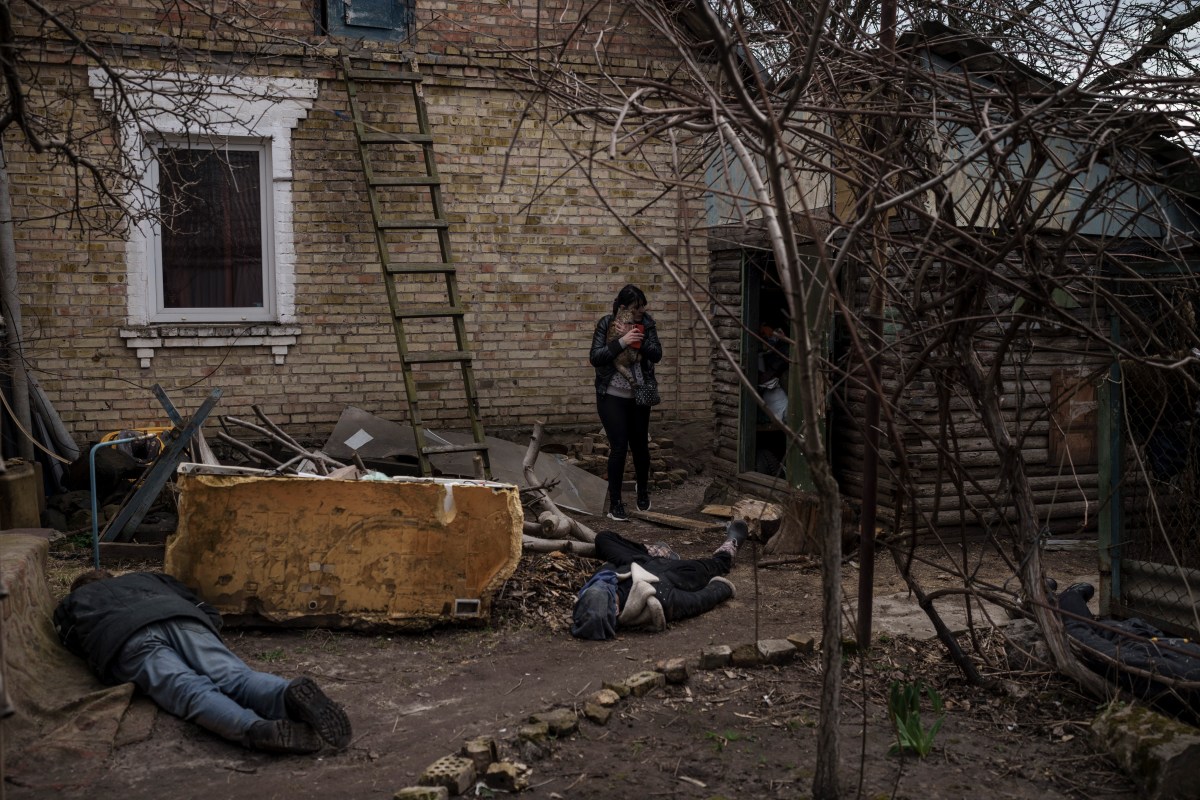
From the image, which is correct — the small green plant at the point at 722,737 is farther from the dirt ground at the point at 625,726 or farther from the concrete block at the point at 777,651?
the concrete block at the point at 777,651

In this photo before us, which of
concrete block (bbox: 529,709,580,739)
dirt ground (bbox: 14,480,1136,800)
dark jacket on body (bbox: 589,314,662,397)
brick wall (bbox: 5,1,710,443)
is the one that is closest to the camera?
dirt ground (bbox: 14,480,1136,800)

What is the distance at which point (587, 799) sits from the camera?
3.47m

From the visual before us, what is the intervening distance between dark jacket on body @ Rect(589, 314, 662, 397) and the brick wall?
501 millimetres

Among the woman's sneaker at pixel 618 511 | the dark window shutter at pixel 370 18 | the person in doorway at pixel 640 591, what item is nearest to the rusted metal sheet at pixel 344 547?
the person in doorway at pixel 640 591

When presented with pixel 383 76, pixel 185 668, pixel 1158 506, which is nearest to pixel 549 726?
pixel 185 668

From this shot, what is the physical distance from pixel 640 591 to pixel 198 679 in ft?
7.52

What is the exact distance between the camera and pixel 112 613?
4.38 m

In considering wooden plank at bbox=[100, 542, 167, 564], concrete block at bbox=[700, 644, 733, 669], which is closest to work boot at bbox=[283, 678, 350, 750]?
concrete block at bbox=[700, 644, 733, 669]

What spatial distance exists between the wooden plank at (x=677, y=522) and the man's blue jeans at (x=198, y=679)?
4527 millimetres

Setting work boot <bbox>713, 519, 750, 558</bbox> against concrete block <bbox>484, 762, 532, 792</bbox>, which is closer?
concrete block <bbox>484, 762, 532, 792</bbox>

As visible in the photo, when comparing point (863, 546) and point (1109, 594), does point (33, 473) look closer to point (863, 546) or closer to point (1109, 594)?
point (863, 546)

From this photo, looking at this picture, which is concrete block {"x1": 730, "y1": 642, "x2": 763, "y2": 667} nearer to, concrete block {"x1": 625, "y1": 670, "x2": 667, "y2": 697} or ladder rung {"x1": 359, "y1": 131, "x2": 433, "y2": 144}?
concrete block {"x1": 625, "y1": 670, "x2": 667, "y2": 697}

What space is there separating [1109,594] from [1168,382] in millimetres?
1038

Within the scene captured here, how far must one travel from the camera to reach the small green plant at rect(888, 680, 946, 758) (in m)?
A: 3.73
